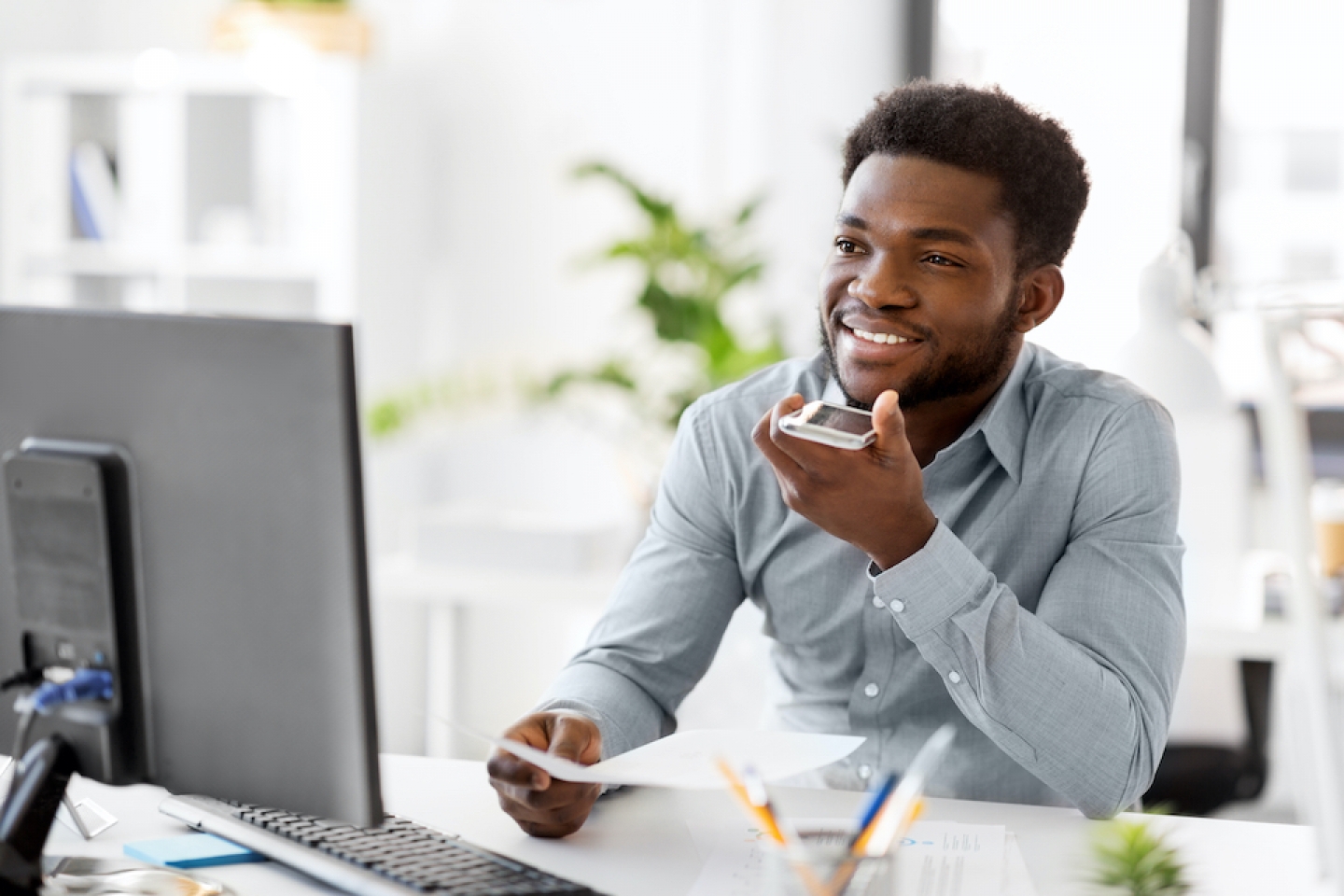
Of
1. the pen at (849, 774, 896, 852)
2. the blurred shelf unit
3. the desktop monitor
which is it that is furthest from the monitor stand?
the blurred shelf unit

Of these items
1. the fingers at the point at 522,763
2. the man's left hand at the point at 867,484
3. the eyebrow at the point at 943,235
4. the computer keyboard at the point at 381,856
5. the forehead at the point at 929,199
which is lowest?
the computer keyboard at the point at 381,856

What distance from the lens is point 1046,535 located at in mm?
1396

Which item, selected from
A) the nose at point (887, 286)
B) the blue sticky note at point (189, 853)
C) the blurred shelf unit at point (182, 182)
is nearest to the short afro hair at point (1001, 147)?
the nose at point (887, 286)

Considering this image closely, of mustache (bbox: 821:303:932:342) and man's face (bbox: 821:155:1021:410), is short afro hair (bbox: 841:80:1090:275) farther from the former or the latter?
mustache (bbox: 821:303:932:342)

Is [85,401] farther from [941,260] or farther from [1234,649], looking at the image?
[1234,649]

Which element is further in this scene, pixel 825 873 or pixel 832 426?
pixel 832 426

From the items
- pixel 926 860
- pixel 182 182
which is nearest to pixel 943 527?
pixel 926 860

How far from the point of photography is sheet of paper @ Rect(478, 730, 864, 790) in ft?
3.09

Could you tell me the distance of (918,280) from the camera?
138 centimetres

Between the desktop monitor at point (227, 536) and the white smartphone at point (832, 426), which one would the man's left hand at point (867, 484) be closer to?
the white smartphone at point (832, 426)

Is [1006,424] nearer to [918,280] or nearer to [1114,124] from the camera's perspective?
[918,280]

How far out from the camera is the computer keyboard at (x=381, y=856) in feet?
3.00

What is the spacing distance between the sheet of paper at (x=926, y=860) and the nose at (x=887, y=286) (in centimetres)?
49

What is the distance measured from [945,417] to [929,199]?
0.77ft
